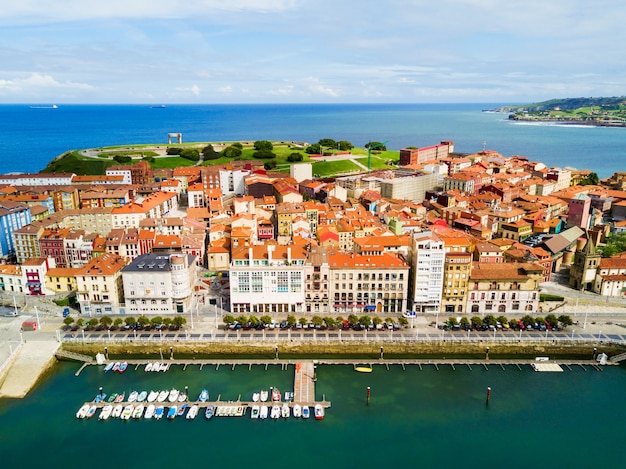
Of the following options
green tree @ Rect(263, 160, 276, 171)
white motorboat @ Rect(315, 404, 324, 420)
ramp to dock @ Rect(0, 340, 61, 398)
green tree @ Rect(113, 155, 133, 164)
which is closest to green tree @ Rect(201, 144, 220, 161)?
green tree @ Rect(263, 160, 276, 171)

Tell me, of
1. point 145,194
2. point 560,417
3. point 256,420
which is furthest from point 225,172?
point 560,417

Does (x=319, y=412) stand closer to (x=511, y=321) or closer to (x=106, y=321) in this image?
(x=511, y=321)

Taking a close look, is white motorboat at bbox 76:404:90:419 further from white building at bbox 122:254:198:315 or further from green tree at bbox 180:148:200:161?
green tree at bbox 180:148:200:161

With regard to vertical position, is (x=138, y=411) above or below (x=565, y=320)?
below

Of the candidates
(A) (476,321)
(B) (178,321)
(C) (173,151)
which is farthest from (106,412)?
(C) (173,151)

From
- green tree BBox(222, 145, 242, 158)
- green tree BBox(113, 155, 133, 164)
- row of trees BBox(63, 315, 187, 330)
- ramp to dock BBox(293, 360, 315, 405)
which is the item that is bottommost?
ramp to dock BBox(293, 360, 315, 405)
